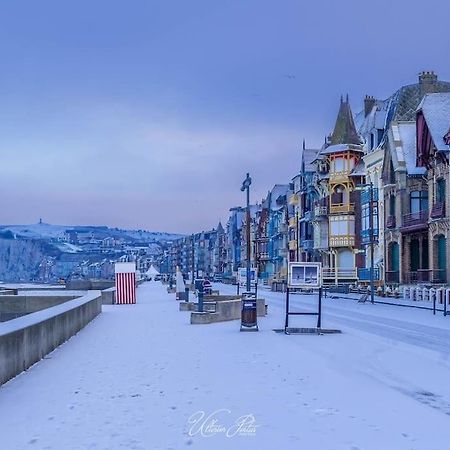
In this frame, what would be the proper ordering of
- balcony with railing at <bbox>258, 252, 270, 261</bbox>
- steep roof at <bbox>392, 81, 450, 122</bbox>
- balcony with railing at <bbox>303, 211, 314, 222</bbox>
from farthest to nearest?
1. balcony with railing at <bbox>258, 252, 270, 261</bbox>
2. balcony with railing at <bbox>303, 211, 314, 222</bbox>
3. steep roof at <bbox>392, 81, 450, 122</bbox>

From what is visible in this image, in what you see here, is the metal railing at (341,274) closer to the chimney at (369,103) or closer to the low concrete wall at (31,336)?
the chimney at (369,103)

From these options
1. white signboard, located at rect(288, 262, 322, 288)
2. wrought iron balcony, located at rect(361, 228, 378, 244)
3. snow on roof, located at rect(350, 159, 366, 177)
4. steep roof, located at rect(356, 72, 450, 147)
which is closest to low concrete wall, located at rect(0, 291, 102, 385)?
white signboard, located at rect(288, 262, 322, 288)

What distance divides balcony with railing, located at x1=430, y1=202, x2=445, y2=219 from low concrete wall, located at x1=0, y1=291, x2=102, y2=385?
1182 inches

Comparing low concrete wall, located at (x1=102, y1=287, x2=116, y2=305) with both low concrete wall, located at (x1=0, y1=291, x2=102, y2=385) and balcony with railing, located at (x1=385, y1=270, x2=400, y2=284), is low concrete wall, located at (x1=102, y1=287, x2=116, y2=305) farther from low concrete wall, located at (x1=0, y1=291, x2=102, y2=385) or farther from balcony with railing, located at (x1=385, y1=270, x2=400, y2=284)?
balcony with railing, located at (x1=385, y1=270, x2=400, y2=284)

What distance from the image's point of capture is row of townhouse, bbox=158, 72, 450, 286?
46500 mm

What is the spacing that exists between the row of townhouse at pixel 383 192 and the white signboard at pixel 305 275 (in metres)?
25.5

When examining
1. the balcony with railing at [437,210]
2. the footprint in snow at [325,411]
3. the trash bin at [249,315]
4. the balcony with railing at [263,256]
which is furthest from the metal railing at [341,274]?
the footprint in snow at [325,411]

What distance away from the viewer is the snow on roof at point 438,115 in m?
45.6

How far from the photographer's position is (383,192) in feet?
185

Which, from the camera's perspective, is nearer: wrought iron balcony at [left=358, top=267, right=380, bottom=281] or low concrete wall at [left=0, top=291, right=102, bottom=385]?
low concrete wall at [left=0, top=291, right=102, bottom=385]

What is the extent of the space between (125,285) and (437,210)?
2039 cm

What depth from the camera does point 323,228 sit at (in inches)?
2970

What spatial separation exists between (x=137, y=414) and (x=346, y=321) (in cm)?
1886

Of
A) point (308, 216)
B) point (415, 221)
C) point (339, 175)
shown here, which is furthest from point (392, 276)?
point (308, 216)
